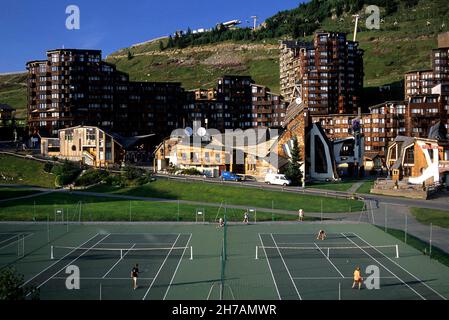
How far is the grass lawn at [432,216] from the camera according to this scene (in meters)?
48.7

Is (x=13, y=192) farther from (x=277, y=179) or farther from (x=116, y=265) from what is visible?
(x=116, y=265)

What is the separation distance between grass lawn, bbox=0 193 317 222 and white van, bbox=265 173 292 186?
19686 millimetres

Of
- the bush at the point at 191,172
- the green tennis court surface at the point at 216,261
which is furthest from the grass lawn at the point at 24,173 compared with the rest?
the green tennis court surface at the point at 216,261

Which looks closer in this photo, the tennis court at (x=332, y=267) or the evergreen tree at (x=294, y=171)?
the tennis court at (x=332, y=267)

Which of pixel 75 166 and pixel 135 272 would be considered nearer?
pixel 135 272

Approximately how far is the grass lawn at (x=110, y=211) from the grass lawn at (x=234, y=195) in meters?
5.34

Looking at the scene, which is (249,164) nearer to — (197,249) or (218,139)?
(218,139)

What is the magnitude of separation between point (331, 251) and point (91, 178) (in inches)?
1975

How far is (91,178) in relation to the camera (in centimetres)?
7906

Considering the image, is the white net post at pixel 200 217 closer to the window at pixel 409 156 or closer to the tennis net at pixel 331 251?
the tennis net at pixel 331 251

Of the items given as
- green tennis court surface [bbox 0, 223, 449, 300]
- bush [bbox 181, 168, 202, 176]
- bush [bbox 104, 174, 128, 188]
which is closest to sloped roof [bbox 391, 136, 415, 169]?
bush [bbox 181, 168, 202, 176]

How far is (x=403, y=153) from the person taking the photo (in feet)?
265
